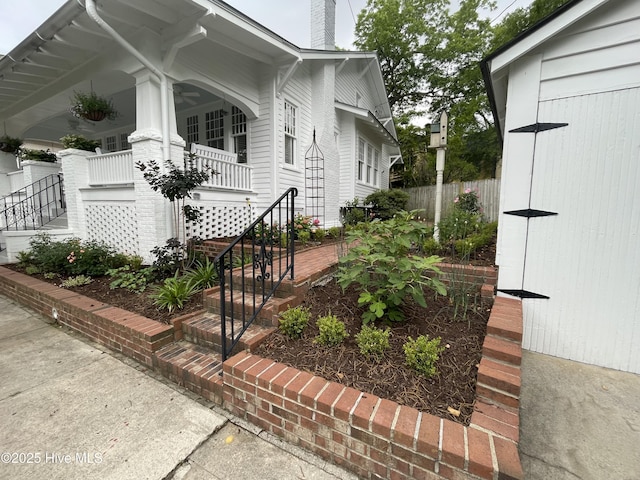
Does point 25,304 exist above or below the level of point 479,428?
below

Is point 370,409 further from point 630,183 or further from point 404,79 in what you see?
point 404,79

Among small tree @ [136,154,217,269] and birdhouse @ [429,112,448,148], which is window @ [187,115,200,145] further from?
birdhouse @ [429,112,448,148]

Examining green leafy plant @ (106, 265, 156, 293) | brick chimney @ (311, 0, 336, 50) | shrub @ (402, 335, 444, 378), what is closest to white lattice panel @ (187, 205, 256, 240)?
green leafy plant @ (106, 265, 156, 293)

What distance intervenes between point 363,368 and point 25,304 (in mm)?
5141

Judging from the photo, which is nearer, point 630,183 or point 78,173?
point 630,183

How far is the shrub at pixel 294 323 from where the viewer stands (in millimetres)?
2387

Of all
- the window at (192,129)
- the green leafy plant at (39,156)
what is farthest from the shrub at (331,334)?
the green leafy plant at (39,156)

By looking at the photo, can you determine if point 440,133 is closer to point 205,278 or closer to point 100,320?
point 205,278

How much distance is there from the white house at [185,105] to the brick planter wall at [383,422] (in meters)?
3.69

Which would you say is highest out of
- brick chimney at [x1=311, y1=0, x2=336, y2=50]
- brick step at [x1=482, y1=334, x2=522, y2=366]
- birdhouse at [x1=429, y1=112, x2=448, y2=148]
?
brick chimney at [x1=311, y1=0, x2=336, y2=50]

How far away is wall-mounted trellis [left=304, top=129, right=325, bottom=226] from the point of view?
755 centimetres

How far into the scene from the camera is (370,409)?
1581mm

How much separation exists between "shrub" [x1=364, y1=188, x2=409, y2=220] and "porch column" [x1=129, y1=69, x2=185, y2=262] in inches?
262

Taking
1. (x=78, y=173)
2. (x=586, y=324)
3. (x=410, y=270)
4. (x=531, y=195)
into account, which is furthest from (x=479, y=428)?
(x=78, y=173)
